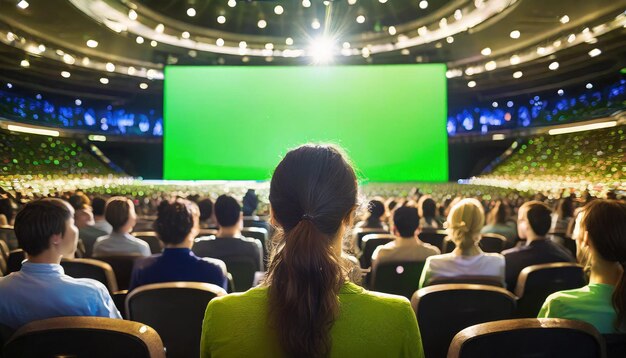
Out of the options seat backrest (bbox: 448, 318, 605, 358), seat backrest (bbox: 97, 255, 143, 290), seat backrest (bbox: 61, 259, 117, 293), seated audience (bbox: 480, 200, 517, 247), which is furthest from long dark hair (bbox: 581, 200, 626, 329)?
seated audience (bbox: 480, 200, 517, 247)

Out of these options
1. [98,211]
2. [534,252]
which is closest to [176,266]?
[534,252]

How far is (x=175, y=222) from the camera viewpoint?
381 centimetres

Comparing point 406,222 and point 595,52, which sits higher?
point 595,52

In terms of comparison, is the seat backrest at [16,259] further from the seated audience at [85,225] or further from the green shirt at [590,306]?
the green shirt at [590,306]

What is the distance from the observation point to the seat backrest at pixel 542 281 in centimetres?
362

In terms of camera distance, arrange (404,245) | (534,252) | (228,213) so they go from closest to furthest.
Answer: (534,252) < (404,245) < (228,213)

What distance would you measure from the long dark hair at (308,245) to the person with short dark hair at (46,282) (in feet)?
4.69

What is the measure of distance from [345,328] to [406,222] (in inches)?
131

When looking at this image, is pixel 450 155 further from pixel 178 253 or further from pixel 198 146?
pixel 178 253

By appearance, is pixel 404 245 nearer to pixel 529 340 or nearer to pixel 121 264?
pixel 121 264

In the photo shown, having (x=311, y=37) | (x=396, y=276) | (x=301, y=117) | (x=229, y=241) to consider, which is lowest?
(x=396, y=276)

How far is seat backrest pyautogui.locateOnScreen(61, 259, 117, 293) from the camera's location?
12.0 feet

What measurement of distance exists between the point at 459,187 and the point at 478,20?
602 centimetres

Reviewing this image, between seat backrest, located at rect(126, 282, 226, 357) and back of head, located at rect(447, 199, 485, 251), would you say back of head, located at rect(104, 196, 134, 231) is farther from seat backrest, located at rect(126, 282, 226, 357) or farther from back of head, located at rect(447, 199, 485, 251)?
back of head, located at rect(447, 199, 485, 251)
